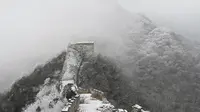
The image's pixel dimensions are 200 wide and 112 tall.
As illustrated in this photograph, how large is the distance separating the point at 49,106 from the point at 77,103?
231 ft

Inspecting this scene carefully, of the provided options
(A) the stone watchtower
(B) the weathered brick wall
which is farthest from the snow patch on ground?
(A) the stone watchtower

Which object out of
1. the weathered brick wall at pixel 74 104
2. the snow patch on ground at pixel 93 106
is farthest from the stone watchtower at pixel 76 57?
the weathered brick wall at pixel 74 104

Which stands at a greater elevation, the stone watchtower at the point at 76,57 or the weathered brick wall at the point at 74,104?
the weathered brick wall at the point at 74,104

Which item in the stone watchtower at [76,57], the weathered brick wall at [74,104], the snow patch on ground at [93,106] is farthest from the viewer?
the stone watchtower at [76,57]

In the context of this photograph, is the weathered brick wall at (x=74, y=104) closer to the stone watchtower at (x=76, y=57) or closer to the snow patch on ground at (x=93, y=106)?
the snow patch on ground at (x=93, y=106)

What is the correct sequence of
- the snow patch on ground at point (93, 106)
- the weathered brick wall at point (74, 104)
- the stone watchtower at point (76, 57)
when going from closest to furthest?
the weathered brick wall at point (74, 104) → the snow patch on ground at point (93, 106) → the stone watchtower at point (76, 57)

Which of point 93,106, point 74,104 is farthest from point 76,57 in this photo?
point 74,104

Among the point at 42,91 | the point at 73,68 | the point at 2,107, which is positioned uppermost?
the point at 73,68

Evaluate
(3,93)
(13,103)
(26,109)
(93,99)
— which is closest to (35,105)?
(26,109)

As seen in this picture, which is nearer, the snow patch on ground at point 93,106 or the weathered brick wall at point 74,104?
the weathered brick wall at point 74,104

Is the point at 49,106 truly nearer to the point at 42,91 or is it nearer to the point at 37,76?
the point at 42,91

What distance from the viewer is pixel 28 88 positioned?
184 m

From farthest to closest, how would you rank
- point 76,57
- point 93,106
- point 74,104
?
point 76,57
point 93,106
point 74,104

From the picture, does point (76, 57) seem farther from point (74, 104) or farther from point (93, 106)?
point (74, 104)
